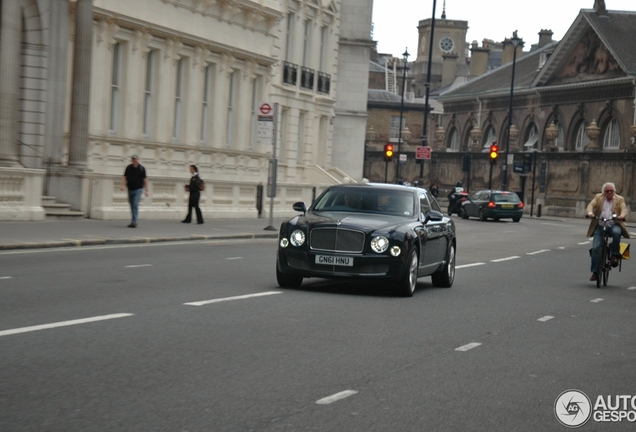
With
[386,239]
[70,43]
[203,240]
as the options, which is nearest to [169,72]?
[70,43]

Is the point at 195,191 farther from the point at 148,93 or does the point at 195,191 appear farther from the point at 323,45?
the point at 323,45

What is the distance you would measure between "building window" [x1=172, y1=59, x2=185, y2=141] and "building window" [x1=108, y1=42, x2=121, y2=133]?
3.83 m

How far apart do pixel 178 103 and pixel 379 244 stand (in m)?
23.7

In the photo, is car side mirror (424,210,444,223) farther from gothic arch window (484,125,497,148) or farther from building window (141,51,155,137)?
gothic arch window (484,125,497,148)

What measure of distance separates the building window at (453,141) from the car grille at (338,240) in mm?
90769

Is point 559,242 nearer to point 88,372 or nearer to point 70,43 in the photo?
point 70,43

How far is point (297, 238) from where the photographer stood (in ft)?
49.4

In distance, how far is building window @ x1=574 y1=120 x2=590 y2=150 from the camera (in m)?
83.2

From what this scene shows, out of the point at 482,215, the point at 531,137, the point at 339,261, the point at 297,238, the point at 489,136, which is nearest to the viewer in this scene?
the point at 339,261

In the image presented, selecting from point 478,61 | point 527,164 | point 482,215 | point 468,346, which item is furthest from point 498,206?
point 478,61

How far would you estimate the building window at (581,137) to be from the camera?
8323cm

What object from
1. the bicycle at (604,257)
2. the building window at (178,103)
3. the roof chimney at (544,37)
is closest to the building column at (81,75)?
the building window at (178,103)

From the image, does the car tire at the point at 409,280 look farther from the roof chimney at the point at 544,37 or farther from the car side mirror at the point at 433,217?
the roof chimney at the point at 544,37

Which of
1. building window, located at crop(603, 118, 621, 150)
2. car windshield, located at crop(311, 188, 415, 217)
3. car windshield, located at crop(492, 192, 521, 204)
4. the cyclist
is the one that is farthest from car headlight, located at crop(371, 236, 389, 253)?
building window, located at crop(603, 118, 621, 150)
